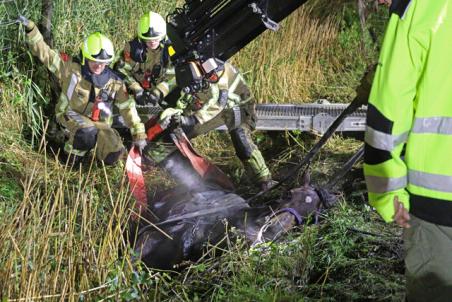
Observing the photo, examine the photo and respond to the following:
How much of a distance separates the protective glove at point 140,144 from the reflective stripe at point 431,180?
4.40m

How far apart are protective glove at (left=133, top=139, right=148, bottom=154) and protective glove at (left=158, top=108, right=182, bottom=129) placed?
27 centimetres

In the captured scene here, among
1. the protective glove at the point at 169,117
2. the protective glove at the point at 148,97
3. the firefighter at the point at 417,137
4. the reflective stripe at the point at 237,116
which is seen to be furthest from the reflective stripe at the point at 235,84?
the firefighter at the point at 417,137

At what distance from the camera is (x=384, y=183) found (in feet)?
9.04

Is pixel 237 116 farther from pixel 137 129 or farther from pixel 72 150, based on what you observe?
pixel 72 150

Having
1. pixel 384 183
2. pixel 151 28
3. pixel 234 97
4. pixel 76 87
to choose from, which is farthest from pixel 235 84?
pixel 384 183

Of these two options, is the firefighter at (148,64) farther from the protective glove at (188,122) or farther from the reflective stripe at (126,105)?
the protective glove at (188,122)

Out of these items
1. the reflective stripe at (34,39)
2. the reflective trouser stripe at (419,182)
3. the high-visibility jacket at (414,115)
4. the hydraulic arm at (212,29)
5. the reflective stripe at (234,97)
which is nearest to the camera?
the high-visibility jacket at (414,115)

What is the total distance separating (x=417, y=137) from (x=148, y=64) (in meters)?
5.35

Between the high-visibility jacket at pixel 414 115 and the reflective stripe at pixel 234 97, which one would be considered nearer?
the high-visibility jacket at pixel 414 115

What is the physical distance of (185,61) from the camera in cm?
673

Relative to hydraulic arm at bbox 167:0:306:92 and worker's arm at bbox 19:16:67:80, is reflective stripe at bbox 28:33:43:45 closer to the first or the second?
worker's arm at bbox 19:16:67:80

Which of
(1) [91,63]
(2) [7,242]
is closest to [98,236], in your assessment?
(2) [7,242]

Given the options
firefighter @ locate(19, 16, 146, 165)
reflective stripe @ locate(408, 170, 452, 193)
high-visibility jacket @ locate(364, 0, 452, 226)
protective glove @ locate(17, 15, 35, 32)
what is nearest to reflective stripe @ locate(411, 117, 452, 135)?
high-visibility jacket @ locate(364, 0, 452, 226)

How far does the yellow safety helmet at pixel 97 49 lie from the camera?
7.07 metres
